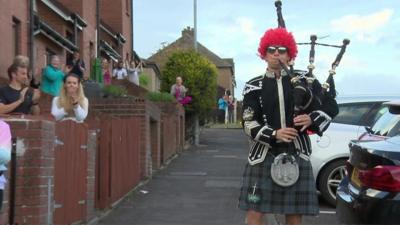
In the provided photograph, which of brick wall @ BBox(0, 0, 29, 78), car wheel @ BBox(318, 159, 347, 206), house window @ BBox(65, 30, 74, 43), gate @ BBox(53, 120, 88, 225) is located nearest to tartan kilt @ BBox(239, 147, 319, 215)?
gate @ BBox(53, 120, 88, 225)

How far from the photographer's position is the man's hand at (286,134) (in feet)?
15.1

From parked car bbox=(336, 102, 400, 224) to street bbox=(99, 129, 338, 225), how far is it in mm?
2343

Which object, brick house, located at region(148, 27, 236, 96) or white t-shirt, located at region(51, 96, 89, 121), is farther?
brick house, located at region(148, 27, 236, 96)

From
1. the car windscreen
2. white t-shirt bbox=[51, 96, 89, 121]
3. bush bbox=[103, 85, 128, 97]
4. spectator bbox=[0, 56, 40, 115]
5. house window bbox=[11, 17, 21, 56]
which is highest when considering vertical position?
house window bbox=[11, 17, 21, 56]

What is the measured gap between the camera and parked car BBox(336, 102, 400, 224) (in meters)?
4.80

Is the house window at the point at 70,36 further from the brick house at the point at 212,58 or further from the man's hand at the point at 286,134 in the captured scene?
the brick house at the point at 212,58

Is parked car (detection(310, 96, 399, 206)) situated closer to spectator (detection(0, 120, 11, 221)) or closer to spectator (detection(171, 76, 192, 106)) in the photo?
spectator (detection(0, 120, 11, 221))

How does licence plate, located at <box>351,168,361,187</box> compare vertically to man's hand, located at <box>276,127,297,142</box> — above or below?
below

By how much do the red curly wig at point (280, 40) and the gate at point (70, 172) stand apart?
255 cm

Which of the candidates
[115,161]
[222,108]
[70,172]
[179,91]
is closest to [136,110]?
[115,161]

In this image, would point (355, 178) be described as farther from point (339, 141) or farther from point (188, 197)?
point (188, 197)

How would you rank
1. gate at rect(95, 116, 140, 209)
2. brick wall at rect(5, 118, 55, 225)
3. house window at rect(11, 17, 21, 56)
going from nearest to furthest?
brick wall at rect(5, 118, 55, 225) → gate at rect(95, 116, 140, 209) → house window at rect(11, 17, 21, 56)

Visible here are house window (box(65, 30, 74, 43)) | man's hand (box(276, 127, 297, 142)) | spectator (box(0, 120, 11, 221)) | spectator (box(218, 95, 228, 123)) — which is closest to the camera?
man's hand (box(276, 127, 297, 142))

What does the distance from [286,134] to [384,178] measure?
87 centimetres
